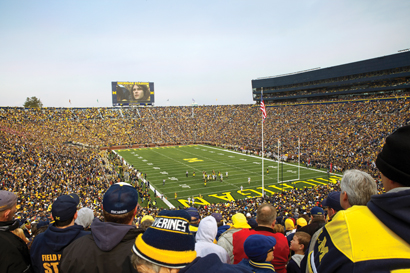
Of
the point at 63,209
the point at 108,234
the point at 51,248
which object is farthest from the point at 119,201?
the point at 51,248

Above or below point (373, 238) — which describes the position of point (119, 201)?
below

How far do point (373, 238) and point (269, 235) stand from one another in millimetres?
2498

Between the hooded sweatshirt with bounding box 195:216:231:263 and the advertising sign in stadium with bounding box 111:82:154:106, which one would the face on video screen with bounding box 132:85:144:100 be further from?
the hooded sweatshirt with bounding box 195:216:231:263

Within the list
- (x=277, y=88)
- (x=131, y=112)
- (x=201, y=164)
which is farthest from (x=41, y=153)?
(x=277, y=88)

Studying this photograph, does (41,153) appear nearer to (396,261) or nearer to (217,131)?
(396,261)

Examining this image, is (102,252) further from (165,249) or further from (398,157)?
(398,157)

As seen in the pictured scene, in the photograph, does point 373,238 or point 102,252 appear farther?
point 102,252

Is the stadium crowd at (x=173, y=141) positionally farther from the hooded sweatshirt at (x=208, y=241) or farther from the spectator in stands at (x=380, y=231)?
the spectator in stands at (x=380, y=231)

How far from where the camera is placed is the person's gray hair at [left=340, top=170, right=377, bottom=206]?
7.62ft

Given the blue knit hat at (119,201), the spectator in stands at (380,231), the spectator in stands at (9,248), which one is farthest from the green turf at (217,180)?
the spectator in stands at (380,231)

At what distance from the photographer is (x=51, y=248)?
2.93 metres

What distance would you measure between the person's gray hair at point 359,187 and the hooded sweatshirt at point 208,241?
5.14 feet

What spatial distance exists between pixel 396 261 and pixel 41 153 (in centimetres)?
2927

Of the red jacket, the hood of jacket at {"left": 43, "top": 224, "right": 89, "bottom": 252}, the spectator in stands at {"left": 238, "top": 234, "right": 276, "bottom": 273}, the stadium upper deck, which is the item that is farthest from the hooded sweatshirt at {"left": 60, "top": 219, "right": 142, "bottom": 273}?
the stadium upper deck
